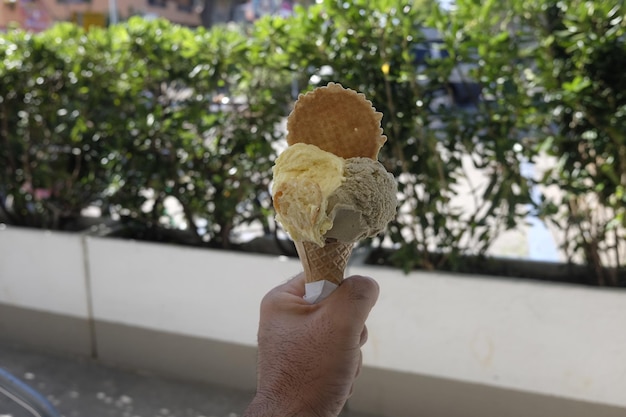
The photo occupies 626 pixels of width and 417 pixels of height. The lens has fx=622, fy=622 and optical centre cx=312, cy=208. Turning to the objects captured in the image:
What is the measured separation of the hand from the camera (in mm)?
1156

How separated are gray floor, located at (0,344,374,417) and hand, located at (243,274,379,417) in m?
2.53

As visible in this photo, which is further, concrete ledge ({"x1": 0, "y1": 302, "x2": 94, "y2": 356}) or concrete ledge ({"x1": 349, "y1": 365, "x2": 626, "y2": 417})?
concrete ledge ({"x1": 0, "y1": 302, "x2": 94, "y2": 356})

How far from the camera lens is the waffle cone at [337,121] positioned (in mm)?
1321

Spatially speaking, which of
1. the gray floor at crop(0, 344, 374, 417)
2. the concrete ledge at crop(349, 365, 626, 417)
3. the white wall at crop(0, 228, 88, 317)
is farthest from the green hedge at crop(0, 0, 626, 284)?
the gray floor at crop(0, 344, 374, 417)

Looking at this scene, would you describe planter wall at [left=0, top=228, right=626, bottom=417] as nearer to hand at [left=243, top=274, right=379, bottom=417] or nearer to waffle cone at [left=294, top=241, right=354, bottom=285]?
waffle cone at [left=294, top=241, right=354, bottom=285]

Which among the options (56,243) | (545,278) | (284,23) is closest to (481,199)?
(545,278)

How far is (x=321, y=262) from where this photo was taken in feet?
4.37

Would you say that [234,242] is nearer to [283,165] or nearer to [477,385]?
[477,385]

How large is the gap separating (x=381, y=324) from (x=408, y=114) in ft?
3.86

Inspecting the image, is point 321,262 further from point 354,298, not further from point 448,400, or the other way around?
point 448,400

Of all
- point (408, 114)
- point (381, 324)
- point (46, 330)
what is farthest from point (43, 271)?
point (408, 114)

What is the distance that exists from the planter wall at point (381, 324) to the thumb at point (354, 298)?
2.17 metres

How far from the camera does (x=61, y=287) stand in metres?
4.38

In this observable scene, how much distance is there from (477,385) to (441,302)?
1.63ft
